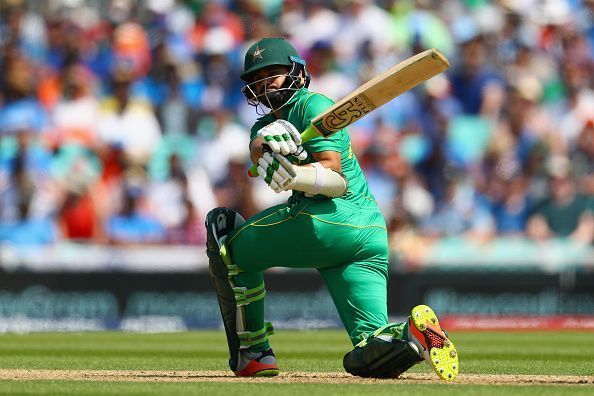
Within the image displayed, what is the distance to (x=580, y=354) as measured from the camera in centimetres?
902

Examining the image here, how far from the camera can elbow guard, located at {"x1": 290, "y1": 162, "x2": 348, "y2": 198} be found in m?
5.70

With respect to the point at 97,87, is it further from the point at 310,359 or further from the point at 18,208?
the point at 310,359

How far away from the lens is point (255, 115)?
13.9 meters

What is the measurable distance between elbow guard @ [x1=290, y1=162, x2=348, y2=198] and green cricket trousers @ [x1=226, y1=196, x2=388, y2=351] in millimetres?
189

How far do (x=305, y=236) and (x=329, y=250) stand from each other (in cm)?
14

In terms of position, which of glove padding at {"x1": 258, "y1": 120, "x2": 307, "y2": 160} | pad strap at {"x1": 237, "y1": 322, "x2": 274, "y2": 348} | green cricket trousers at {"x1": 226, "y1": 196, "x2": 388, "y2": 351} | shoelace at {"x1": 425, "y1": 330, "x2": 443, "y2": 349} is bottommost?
pad strap at {"x1": 237, "y1": 322, "x2": 274, "y2": 348}

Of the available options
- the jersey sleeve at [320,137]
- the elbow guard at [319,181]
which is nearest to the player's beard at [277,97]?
the jersey sleeve at [320,137]

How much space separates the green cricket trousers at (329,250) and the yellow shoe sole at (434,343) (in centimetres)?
44

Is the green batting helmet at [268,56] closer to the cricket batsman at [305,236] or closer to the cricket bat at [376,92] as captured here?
the cricket batsman at [305,236]

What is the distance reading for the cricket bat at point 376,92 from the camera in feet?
19.1

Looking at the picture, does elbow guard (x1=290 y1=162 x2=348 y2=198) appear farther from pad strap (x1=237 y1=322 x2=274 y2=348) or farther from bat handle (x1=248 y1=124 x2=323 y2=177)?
pad strap (x1=237 y1=322 x2=274 y2=348)

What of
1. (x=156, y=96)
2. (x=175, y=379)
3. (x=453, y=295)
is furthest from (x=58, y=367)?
(x=156, y=96)

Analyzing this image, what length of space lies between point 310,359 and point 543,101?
6789 mm

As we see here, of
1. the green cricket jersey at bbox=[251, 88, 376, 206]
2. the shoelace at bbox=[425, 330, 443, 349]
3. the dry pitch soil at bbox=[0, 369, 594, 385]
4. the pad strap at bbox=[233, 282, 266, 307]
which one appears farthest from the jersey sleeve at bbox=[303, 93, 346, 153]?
the dry pitch soil at bbox=[0, 369, 594, 385]
